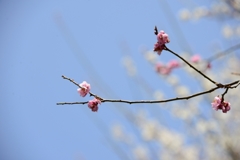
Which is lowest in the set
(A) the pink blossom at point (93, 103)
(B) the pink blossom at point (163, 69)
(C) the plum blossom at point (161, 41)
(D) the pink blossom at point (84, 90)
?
(A) the pink blossom at point (93, 103)

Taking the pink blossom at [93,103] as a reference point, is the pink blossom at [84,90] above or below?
above

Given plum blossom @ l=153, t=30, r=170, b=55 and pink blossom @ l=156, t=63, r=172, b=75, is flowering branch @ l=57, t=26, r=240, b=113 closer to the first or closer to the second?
plum blossom @ l=153, t=30, r=170, b=55

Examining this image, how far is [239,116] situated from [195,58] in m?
2.47

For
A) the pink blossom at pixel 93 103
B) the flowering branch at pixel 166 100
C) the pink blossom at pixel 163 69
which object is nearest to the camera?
the flowering branch at pixel 166 100

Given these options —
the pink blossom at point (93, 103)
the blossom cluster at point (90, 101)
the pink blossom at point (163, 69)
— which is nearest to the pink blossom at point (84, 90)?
the blossom cluster at point (90, 101)

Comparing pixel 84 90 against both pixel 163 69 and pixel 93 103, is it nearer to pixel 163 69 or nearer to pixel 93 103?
pixel 93 103

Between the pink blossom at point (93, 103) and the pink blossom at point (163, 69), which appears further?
the pink blossom at point (163, 69)

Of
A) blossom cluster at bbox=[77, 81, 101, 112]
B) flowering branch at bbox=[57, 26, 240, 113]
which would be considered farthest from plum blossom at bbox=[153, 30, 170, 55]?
blossom cluster at bbox=[77, 81, 101, 112]

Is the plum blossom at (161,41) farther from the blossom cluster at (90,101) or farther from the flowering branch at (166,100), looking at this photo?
the blossom cluster at (90,101)

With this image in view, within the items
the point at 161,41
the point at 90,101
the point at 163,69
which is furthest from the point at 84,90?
the point at 163,69

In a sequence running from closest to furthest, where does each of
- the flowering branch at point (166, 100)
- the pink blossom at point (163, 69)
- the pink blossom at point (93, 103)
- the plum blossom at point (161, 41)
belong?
the flowering branch at point (166, 100)
the plum blossom at point (161, 41)
the pink blossom at point (93, 103)
the pink blossom at point (163, 69)

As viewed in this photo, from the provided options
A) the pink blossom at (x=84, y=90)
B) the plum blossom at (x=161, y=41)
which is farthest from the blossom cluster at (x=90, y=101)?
the plum blossom at (x=161, y=41)

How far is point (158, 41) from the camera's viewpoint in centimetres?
221

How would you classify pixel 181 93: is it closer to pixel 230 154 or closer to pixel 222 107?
pixel 230 154
